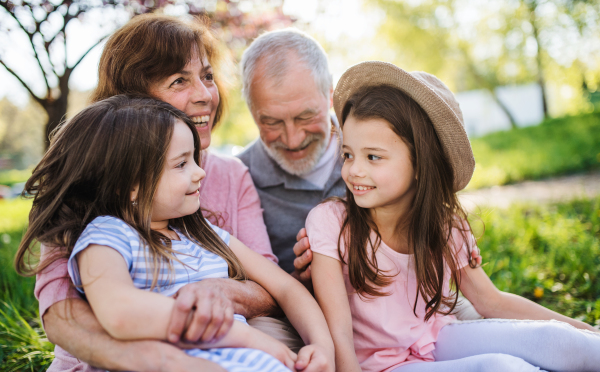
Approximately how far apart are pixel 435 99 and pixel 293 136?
40.2 inches

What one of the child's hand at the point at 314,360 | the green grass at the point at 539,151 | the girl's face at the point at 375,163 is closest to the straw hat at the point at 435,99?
the girl's face at the point at 375,163

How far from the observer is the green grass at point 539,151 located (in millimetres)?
7367

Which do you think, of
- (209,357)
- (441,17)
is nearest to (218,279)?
(209,357)

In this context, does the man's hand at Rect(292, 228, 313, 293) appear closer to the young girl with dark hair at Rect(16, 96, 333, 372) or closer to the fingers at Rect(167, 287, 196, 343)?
the young girl with dark hair at Rect(16, 96, 333, 372)

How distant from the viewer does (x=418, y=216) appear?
203 cm

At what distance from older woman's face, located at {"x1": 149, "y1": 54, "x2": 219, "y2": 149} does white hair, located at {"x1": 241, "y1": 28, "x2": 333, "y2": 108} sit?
0.42m

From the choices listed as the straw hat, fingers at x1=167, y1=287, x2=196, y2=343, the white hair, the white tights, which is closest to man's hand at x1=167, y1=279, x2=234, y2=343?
fingers at x1=167, y1=287, x2=196, y2=343

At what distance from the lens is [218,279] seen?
172 centimetres

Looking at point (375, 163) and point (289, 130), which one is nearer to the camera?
point (375, 163)

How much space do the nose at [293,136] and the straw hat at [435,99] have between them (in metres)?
0.62

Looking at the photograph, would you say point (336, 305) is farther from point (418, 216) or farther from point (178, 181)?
point (178, 181)

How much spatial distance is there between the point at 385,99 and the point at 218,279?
104cm

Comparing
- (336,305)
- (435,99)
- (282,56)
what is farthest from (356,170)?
(282,56)

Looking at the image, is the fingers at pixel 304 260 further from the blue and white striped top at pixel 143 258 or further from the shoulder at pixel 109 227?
the shoulder at pixel 109 227
